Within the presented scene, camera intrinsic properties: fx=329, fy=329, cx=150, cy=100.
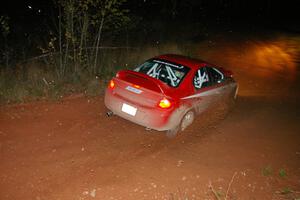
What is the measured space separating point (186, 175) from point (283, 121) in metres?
4.41

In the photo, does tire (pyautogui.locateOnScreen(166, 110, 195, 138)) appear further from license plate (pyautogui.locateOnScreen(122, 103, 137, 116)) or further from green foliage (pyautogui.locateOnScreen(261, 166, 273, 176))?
green foliage (pyautogui.locateOnScreen(261, 166, 273, 176))

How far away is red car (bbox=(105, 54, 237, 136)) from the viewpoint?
6711 millimetres

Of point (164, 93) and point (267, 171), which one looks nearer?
point (267, 171)

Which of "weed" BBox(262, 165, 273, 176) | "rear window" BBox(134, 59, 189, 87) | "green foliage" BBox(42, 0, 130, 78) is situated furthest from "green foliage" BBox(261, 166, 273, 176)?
"green foliage" BBox(42, 0, 130, 78)

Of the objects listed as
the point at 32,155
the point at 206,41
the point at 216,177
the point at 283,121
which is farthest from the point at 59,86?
the point at 206,41

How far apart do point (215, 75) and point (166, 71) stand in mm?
1516

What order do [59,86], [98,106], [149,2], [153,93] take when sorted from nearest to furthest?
[153,93], [98,106], [59,86], [149,2]

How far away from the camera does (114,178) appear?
18.6 ft

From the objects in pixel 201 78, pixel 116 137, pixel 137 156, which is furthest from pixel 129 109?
pixel 201 78

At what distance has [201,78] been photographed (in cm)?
766

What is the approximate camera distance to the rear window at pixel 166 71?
7203 millimetres

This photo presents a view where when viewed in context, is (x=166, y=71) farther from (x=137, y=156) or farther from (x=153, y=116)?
(x=137, y=156)

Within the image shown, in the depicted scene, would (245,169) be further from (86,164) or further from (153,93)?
(86,164)

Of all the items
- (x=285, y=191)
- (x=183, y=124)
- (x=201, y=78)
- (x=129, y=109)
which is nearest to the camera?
(x=285, y=191)
